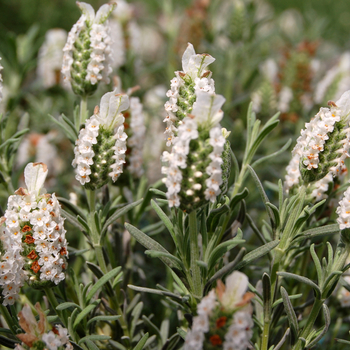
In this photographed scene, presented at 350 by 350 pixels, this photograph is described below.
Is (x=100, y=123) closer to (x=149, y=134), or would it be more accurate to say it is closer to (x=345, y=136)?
Result: (x=345, y=136)

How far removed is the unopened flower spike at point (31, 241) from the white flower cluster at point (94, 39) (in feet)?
1.93

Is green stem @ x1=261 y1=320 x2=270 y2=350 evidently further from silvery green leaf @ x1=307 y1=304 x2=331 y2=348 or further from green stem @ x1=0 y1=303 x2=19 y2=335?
green stem @ x1=0 y1=303 x2=19 y2=335

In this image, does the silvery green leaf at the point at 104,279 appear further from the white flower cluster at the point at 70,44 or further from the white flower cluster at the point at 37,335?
the white flower cluster at the point at 70,44

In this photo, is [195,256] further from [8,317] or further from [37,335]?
[8,317]

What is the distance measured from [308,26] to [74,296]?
146 inches

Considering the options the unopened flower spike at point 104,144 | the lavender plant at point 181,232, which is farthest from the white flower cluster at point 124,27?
the unopened flower spike at point 104,144

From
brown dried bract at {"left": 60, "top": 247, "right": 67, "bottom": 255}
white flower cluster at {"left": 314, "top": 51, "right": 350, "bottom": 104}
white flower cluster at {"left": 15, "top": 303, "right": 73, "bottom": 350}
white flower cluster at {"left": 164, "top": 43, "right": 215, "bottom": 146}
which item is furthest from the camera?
white flower cluster at {"left": 314, "top": 51, "right": 350, "bottom": 104}

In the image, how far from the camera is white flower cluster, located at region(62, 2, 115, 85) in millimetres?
1594

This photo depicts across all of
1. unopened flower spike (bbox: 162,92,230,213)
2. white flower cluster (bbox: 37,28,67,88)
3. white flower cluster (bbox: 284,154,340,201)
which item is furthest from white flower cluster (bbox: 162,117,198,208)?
white flower cluster (bbox: 37,28,67,88)

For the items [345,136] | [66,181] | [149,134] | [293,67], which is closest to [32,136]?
[66,181]

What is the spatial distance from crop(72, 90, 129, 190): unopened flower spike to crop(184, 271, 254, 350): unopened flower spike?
22.3 inches

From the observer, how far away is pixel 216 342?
104cm

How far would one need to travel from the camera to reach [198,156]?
3.53 feet

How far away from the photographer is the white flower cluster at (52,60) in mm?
3312
